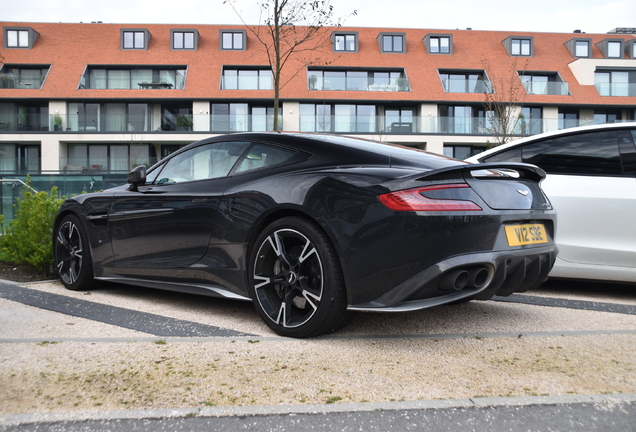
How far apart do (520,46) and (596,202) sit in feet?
125

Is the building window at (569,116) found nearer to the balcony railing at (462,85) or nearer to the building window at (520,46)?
the building window at (520,46)

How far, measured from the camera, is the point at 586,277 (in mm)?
4797

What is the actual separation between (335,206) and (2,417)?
1826 millimetres

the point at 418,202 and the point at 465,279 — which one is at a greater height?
the point at 418,202

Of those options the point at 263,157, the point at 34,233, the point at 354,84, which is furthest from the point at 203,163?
the point at 354,84

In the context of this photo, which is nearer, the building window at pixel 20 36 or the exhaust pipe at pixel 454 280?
the exhaust pipe at pixel 454 280

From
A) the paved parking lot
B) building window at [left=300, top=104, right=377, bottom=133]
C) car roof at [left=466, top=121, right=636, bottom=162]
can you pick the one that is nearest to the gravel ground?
the paved parking lot

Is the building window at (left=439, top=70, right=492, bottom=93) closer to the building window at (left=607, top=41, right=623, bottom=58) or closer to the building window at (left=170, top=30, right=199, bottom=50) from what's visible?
the building window at (left=607, top=41, right=623, bottom=58)

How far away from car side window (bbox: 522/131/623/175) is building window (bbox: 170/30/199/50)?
3624cm

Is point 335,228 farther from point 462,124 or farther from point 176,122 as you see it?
point 462,124

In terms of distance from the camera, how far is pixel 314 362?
9.50 feet

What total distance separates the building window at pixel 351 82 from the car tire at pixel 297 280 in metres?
32.8

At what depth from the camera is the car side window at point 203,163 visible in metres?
Result: 3.99

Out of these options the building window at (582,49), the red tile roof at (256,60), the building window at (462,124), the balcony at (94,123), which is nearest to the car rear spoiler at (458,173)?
the balcony at (94,123)
